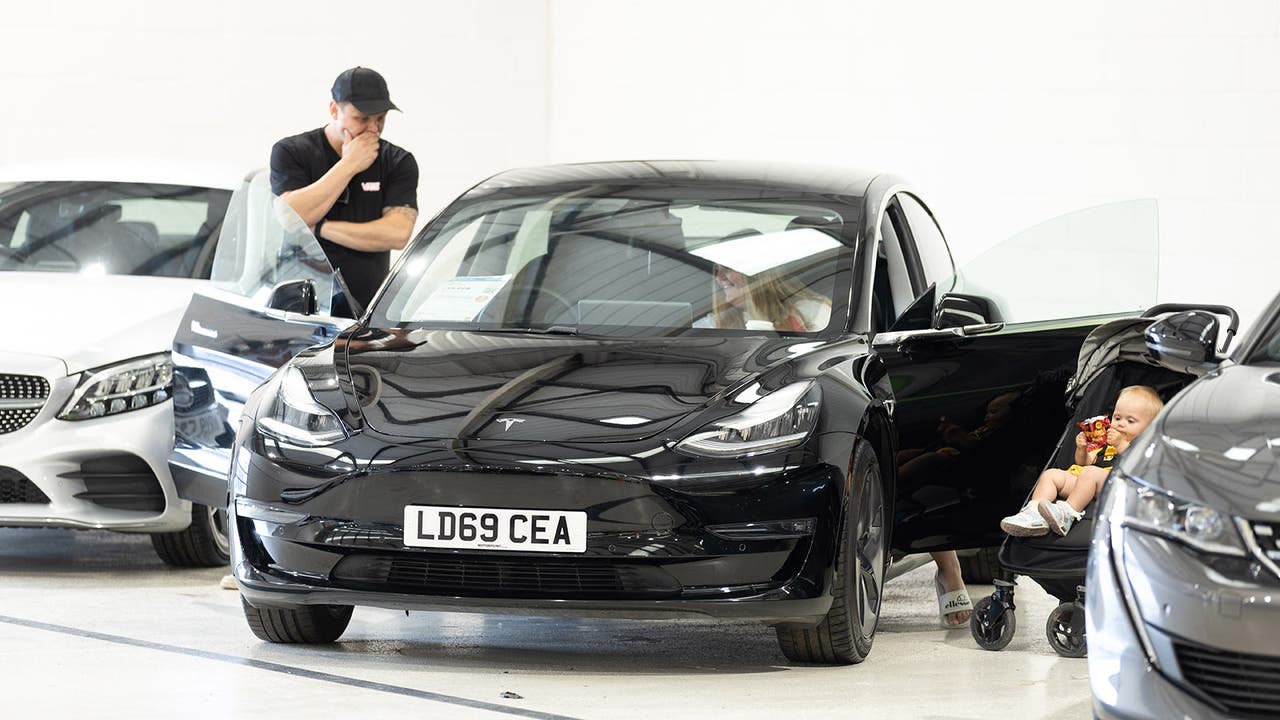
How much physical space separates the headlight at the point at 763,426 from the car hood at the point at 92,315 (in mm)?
2632

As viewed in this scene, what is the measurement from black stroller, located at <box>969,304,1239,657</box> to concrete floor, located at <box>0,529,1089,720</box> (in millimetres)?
79

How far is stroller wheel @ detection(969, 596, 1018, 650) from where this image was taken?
5387mm

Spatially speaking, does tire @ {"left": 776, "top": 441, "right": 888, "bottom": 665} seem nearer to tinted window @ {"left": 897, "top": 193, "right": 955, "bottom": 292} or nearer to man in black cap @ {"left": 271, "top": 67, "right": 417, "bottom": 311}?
tinted window @ {"left": 897, "top": 193, "right": 955, "bottom": 292}

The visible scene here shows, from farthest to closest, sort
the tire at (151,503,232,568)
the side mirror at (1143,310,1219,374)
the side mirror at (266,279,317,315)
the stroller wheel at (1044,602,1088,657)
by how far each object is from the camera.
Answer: the tire at (151,503,232,568), the side mirror at (266,279,317,315), the stroller wheel at (1044,602,1088,657), the side mirror at (1143,310,1219,374)

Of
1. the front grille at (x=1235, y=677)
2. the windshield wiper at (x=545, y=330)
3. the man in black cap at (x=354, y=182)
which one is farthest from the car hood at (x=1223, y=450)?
the man in black cap at (x=354, y=182)

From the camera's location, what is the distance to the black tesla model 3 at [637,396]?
455 cm

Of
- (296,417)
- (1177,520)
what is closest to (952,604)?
(296,417)

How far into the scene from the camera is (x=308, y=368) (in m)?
5.02

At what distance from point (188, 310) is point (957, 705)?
291 cm

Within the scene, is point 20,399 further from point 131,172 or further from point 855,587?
point 855,587

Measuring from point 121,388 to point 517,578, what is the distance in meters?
2.37

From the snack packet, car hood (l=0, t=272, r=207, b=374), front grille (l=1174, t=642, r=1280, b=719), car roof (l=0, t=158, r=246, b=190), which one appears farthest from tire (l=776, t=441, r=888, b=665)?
car roof (l=0, t=158, r=246, b=190)

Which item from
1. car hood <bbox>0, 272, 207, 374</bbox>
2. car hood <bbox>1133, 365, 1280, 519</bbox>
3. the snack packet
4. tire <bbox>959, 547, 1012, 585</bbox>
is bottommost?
tire <bbox>959, 547, 1012, 585</bbox>

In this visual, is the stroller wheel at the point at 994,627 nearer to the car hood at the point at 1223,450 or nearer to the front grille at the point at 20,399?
the car hood at the point at 1223,450
